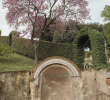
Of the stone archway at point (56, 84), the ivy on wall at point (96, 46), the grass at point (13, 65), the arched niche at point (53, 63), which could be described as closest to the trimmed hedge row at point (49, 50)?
the grass at point (13, 65)

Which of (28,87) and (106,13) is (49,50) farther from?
(106,13)

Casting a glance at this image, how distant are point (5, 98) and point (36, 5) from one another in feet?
28.5

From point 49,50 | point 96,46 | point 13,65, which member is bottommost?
point 13,65

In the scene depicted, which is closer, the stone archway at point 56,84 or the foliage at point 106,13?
the stone archway at point 56,84

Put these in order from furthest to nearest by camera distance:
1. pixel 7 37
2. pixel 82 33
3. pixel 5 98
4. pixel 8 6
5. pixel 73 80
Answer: pixel 7 37 → pixel 82 33 → pixel 8 6 → pixel 73 80 → pixel 5 98

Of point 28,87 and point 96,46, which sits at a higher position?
point 96,46

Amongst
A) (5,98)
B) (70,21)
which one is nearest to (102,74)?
(5,98)

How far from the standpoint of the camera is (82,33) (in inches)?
497

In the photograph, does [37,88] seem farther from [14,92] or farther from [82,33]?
[82,33]

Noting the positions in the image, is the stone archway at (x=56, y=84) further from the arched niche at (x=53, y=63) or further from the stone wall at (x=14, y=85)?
the stone wall at (x=14, y=85)

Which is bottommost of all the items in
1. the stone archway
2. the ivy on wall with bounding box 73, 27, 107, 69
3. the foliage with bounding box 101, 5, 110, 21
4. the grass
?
the stone archway

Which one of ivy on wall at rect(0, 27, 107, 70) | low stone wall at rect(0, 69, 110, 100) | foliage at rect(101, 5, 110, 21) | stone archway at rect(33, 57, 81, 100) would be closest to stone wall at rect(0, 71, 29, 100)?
low stone wall at rect(0, 69, 110, 100)

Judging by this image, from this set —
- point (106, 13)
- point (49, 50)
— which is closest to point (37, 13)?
point (49, 50)

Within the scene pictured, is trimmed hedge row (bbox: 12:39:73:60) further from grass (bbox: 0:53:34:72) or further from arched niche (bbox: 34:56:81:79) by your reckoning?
arched niche (bbox: 34:56:81:79)
